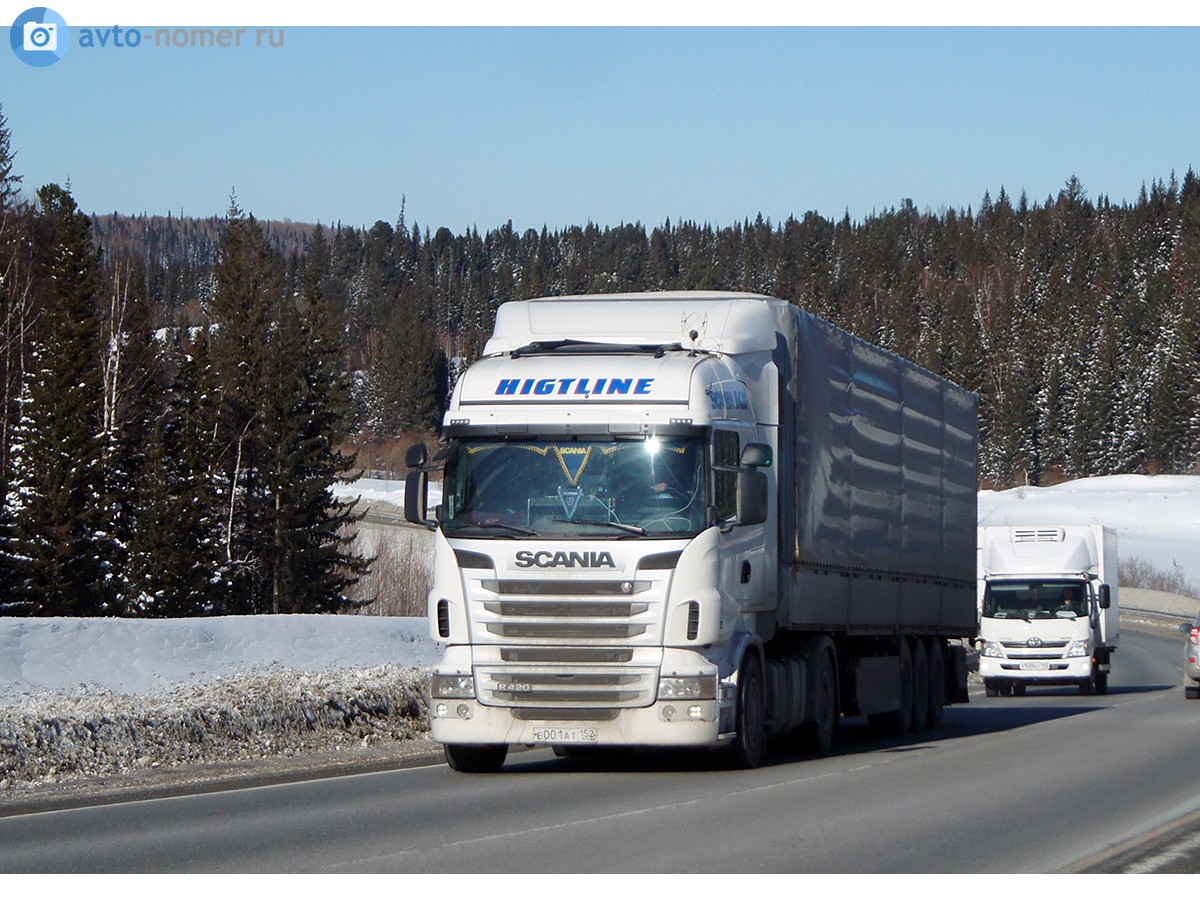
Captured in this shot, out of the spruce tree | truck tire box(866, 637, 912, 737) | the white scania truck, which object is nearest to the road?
the white scania truck

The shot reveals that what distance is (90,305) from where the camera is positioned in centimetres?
6819

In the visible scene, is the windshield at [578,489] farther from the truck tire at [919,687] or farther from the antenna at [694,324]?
the truck tire at [919,687]

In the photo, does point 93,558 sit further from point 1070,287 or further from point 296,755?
point 1070,287

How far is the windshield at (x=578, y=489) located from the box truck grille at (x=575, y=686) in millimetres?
1126

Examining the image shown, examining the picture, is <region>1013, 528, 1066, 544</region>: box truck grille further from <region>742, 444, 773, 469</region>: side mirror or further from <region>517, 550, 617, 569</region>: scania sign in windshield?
<region>517, 550, 617, 569</region>: scania sign in windshield

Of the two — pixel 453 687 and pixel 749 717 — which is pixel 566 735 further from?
pixel 749 717

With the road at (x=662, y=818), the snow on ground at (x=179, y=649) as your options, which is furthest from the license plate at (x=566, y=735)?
the snow on ground at (x=179, y=649)

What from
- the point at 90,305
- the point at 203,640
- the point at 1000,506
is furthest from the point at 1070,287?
the point at 203,640

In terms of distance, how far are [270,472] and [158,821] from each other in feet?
172

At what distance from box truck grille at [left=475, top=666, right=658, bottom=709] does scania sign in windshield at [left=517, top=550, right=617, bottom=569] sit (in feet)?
2.78

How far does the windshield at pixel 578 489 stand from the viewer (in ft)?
47.2

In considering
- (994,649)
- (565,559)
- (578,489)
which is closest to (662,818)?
(565,559)

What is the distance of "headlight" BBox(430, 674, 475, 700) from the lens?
14641 millimetres

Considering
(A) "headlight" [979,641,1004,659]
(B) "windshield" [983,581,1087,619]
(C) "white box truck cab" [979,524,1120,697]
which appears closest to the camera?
(C) "white box truck cab" [979,524,1120,697]
